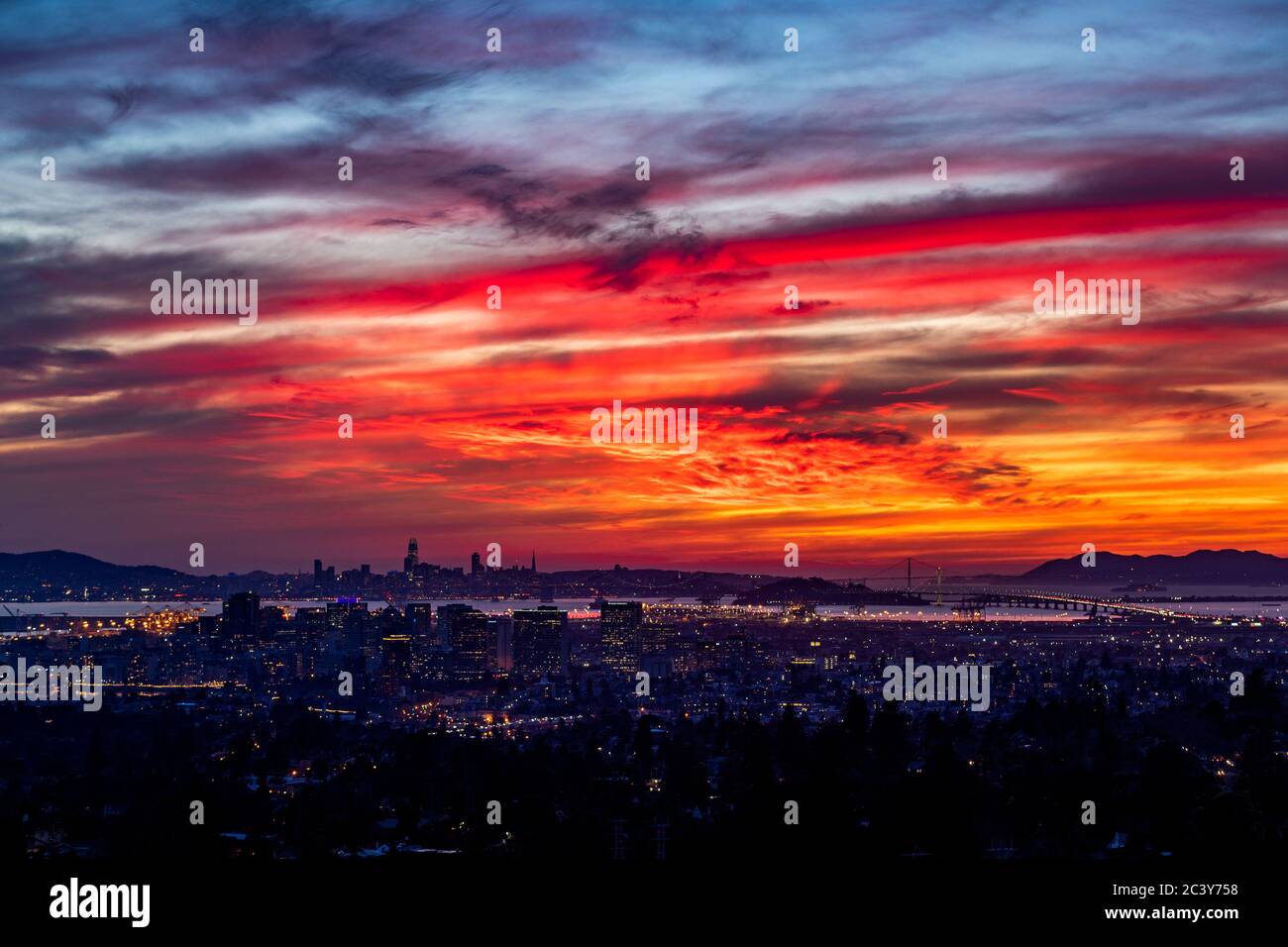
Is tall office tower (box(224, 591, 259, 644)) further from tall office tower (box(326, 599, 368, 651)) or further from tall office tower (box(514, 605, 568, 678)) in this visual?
tall office tower (box(514, 605, 568, 678))

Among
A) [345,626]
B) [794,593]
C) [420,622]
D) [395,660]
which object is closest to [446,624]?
[420,622]

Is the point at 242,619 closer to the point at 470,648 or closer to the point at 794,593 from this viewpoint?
the point at 470,648

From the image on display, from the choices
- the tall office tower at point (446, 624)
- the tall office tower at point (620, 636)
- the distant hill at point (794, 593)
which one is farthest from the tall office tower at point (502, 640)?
the distant hill at point (794, 593)

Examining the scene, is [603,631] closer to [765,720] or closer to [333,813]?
[765,720]

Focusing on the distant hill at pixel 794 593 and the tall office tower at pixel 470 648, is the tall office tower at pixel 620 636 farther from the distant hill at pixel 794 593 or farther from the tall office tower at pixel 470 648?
the distant hill at pixel 794 593

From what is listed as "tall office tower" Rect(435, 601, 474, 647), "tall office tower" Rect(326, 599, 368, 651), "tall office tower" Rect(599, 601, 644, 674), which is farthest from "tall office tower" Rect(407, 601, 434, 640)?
"tall office tower" Rect(599, 601, 644, 674)

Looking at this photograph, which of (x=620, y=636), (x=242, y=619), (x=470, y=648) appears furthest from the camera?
(x=620, y=636)
